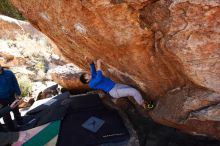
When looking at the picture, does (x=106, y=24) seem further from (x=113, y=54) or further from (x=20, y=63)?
(x=20, y=63)

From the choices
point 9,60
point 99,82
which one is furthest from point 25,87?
point 99,82

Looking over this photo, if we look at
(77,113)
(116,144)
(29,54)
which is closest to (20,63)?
(29,54)

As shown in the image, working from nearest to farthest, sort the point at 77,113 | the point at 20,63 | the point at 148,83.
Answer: the point at 148,83
the point at 77,113
the point at 20,63

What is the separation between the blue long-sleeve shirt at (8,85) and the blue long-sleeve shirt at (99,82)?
79.4 inches

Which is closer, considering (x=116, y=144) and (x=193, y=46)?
(x=193, y=46)

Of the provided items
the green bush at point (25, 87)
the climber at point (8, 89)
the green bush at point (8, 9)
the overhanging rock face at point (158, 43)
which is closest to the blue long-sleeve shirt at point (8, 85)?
the climber at point (8, 89)

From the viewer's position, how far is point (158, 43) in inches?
191

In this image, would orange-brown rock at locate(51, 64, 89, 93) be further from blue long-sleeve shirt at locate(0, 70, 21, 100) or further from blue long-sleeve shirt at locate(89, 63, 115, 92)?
blue long-sleeve shirt at locate(89, 63, 115, 92)

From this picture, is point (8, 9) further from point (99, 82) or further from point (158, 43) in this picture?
point (158, 43)

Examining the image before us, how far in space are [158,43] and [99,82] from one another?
5.63 ft

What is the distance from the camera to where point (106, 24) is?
5012mm

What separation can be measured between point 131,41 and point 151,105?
1769 millimetres

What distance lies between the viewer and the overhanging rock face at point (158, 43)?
4227mm

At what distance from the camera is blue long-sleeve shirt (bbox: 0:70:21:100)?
673 centimetres
